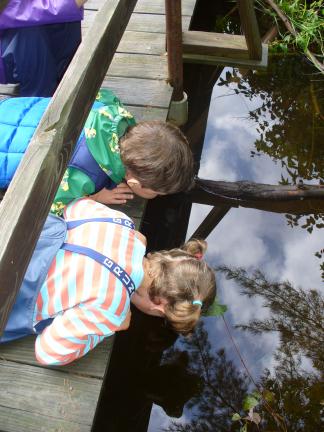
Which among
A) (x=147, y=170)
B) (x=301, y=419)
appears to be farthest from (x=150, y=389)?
(x=147, y=170)

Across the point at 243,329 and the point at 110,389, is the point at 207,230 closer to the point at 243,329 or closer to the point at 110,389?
the point at 243,329

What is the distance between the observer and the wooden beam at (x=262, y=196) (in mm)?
3070

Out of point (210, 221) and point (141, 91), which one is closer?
point (141, 91)

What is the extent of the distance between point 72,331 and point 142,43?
95.1 inches

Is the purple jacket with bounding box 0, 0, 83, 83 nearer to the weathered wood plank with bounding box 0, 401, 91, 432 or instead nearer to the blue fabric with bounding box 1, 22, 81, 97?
the blue fabric with bounding box 1, 22, 81, 97

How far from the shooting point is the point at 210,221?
323 cm

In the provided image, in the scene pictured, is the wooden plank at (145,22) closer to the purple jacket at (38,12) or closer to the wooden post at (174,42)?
the wooden post at (174,42)

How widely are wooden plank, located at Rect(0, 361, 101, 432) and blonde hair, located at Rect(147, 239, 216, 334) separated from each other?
43 cm

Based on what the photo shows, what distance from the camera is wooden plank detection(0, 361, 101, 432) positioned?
1766 mm

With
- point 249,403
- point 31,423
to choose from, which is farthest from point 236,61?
point 31,423

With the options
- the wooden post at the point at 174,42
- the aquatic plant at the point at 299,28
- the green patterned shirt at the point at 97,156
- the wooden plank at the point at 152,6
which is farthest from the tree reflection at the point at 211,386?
the wooden plank at the point at 152,6

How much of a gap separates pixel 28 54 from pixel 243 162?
183cm

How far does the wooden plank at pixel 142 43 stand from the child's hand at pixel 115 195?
1354 millimetres

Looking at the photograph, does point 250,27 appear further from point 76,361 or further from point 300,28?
point 76,361
